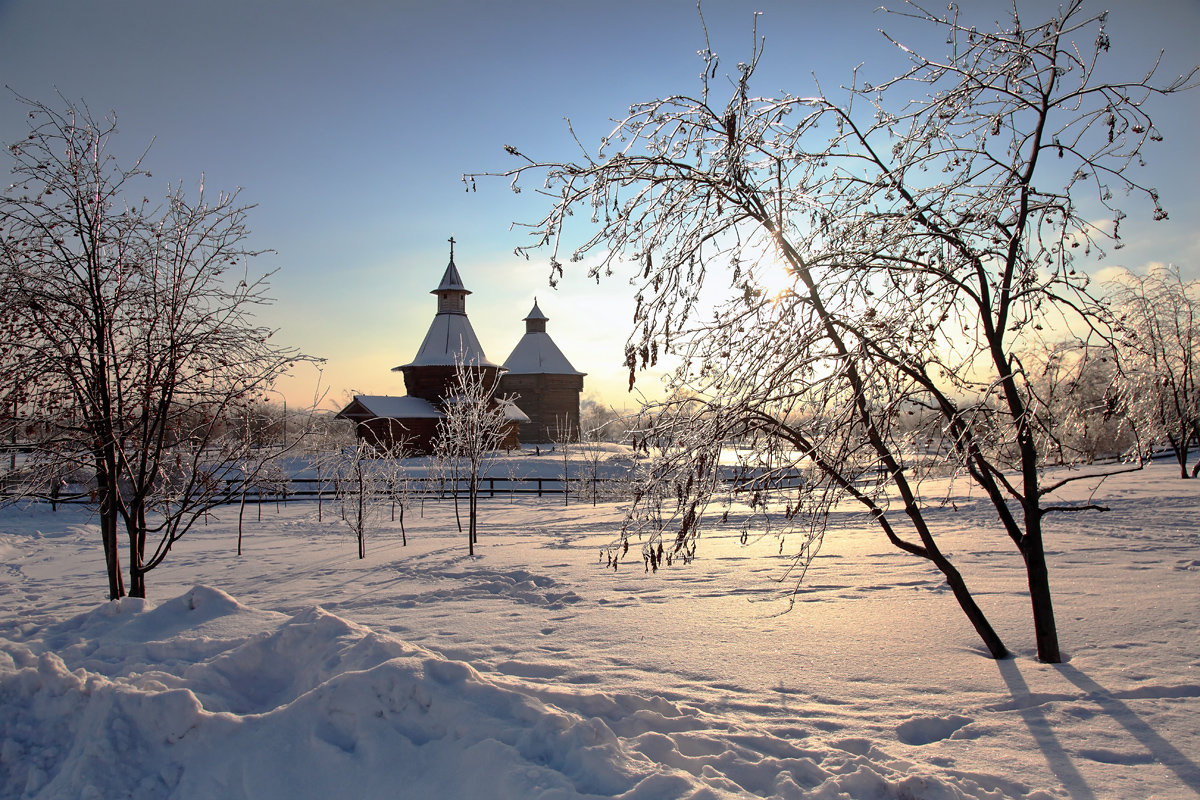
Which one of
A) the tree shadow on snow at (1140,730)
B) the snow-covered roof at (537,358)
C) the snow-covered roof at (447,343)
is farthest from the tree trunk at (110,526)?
the snow-covered roof at (537,358)

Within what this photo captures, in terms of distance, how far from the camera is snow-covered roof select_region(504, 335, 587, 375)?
52875 millimetres

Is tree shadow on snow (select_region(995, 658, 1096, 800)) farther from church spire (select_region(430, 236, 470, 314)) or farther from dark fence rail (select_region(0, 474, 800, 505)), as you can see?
church spire (select_region(430, 236, 470, 314))

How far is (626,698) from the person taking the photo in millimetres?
3951

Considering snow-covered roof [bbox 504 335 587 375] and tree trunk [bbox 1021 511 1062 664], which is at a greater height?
snow-covered roof [bbox 504 335 587 375]

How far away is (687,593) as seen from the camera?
7922 mm

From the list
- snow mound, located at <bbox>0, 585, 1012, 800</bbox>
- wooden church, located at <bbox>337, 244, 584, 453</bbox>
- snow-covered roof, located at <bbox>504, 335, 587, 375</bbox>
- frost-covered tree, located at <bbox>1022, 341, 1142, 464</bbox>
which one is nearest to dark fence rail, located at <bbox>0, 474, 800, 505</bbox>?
wooden church, located at <bbox>337, 244, 584, 453</bbox>

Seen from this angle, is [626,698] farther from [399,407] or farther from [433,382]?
[433,382]

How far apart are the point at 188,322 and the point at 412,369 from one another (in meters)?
38.2

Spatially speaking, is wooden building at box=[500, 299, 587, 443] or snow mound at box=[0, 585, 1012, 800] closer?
snow mound at box=[0, 585, 1012, 800]

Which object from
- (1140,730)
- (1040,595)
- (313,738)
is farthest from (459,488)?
(1140,730)

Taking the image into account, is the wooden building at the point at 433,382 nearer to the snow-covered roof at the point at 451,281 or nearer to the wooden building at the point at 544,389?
the snow-covered roof at the point at 451,281

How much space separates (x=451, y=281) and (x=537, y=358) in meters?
10.4

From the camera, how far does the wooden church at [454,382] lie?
131 ft

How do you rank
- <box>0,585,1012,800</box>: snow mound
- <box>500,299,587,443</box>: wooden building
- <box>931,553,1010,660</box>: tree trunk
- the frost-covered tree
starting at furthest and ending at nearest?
<box>500,299,587,443</box>: wooden building → <box>931,553,1010,660</box>: tree trunk → the frost-covered tree → <box>0,585,1012,800</box>: snow mound
